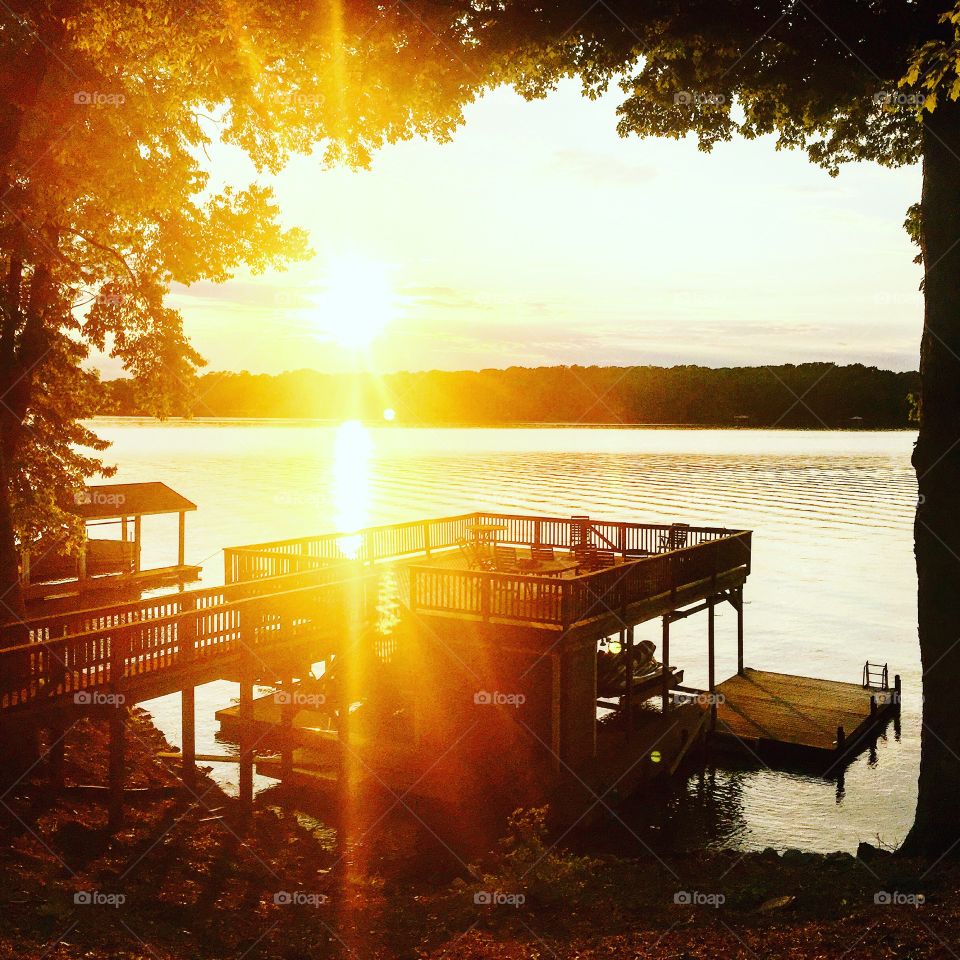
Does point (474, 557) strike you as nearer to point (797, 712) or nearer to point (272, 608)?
point (272, 608)

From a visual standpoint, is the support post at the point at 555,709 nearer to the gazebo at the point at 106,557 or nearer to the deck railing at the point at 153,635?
the deck railing at the point at 153,635

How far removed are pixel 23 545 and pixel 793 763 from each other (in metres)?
24.0

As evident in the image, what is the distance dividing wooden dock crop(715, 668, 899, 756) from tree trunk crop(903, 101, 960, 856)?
13513mm

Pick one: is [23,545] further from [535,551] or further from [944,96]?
[944,96]

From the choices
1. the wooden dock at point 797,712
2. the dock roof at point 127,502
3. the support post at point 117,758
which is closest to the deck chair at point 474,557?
the wooden dock at point 797,712

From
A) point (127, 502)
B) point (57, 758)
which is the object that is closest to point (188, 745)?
point (57, 758)

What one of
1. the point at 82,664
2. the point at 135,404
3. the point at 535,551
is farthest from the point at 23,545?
the point at 535,551

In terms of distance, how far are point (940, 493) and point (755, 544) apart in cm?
7261

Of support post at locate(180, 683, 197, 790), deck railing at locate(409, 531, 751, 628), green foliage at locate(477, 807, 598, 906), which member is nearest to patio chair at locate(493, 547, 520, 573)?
A: deck railing at locate(409, 531, 751, 628)

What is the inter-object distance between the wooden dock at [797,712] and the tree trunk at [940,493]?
13.5 metres

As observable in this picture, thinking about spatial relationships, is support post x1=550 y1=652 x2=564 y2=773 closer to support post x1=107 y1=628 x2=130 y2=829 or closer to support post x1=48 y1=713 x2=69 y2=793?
support post x1=107 y1=628 x2=130 y2=829

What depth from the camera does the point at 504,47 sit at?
53.0ft

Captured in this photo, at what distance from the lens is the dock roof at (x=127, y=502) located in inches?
1625

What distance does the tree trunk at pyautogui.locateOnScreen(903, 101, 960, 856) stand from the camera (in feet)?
46.0
